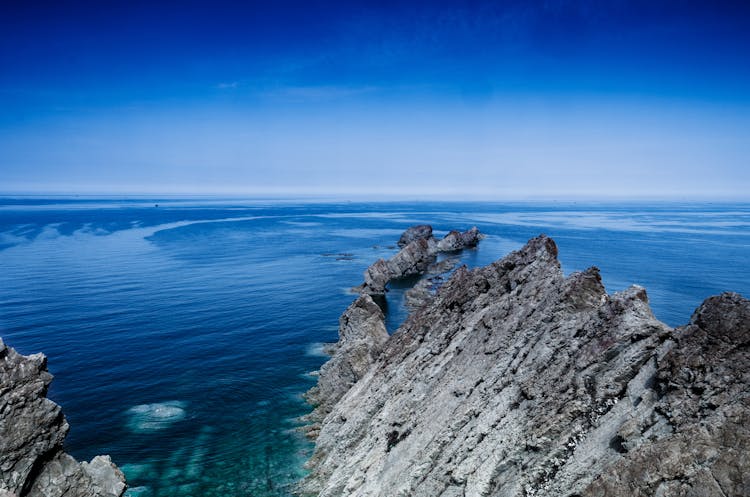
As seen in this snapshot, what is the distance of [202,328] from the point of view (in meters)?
67.9

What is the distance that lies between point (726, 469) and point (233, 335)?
6202 cm

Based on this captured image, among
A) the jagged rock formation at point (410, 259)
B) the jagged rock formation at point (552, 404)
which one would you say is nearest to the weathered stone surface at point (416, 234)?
the jagged rock formation at point (410, 259)

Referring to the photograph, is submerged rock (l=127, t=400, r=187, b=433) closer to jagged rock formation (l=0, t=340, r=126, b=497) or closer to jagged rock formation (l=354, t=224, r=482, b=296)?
jagged rock formation (l=0, t=340, r=126, b=497)

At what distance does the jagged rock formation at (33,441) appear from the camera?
21.6 metres

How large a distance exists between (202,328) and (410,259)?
56836 mm

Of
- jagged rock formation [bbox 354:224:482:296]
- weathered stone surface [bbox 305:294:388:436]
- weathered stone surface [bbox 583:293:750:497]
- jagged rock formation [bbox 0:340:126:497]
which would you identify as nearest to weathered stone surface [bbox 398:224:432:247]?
jagged rock formation [bbox 354:224:482:296]

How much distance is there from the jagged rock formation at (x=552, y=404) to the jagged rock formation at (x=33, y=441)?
13892mm

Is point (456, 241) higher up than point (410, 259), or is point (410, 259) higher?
point (456, 241)

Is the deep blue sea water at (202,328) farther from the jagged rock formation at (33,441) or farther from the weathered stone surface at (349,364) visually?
the jagged rock formation at (33,441)

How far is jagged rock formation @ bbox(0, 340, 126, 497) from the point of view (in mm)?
21594

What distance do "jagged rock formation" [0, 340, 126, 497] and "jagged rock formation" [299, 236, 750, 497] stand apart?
1389 cm

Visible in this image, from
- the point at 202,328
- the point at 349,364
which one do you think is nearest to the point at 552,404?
the point at 349,364

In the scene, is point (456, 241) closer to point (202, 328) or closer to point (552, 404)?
point (202, 328)

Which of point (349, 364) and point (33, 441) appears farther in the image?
point (349, 364)
